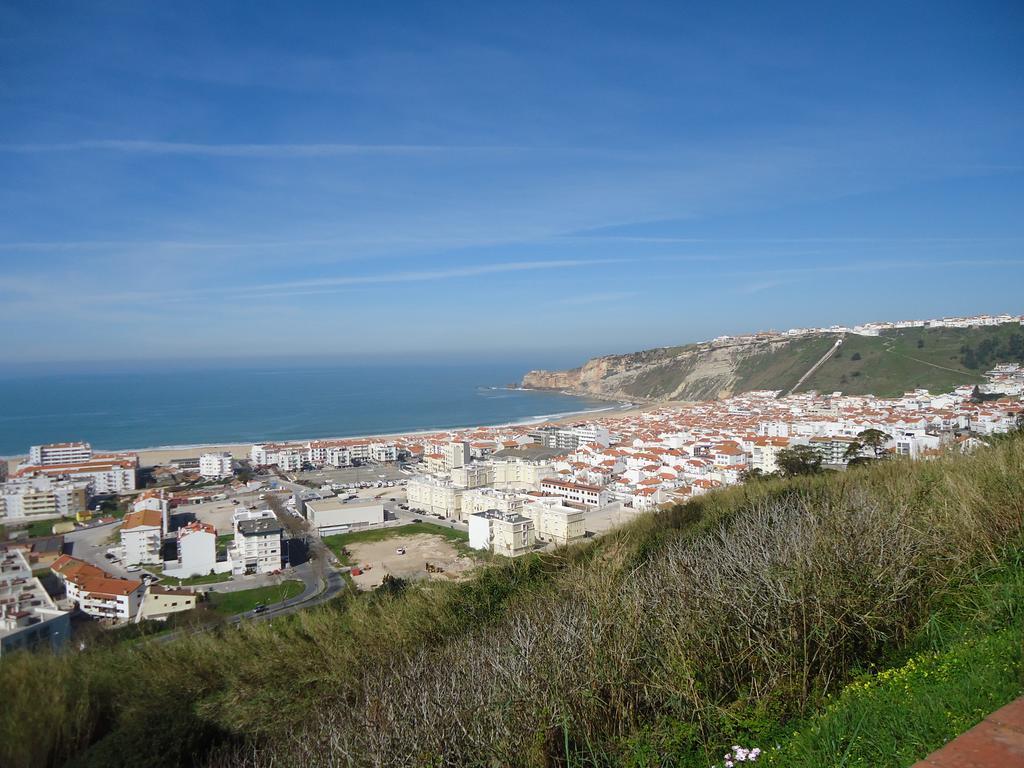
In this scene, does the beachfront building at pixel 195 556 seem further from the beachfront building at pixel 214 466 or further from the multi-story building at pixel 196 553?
the beachfront building at pixel 214 466

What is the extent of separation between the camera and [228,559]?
15742 millimetres

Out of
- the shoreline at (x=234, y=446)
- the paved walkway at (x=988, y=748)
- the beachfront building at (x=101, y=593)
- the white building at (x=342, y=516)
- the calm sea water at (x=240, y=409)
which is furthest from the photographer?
the calm sea water at (x=240, y=409)

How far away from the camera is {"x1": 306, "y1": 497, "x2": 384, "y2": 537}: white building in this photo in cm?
1878

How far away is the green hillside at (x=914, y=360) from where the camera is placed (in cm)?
4059

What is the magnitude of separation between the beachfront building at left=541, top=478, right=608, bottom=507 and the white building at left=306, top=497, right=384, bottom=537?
18.0 ft

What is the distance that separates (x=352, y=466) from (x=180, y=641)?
90.7 feet

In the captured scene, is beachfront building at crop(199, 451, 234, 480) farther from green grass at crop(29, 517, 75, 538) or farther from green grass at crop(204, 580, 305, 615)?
green grass at crop(204, 580, 305, 615)

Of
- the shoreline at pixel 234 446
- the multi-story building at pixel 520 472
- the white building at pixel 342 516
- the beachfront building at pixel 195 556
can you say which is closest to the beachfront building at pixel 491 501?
the white building at pixel 342 516

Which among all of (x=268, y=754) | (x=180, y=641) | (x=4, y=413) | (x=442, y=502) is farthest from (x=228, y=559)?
(x=4, y=413)

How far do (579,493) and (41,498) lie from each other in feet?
54.4

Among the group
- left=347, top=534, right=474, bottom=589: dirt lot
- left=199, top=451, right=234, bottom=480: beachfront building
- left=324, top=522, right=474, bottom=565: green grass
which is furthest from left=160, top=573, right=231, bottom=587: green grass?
left=199, top=451, right=234, bottom=480: beachfront building

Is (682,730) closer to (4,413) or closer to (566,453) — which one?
(566,453)

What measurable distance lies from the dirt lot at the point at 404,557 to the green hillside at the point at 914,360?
35191 millimetres

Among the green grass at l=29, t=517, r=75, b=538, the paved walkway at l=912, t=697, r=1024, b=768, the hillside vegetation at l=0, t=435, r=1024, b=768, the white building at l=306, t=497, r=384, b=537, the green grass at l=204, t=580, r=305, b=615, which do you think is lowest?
the green grass at l=204, t=580, r=305, b=615
